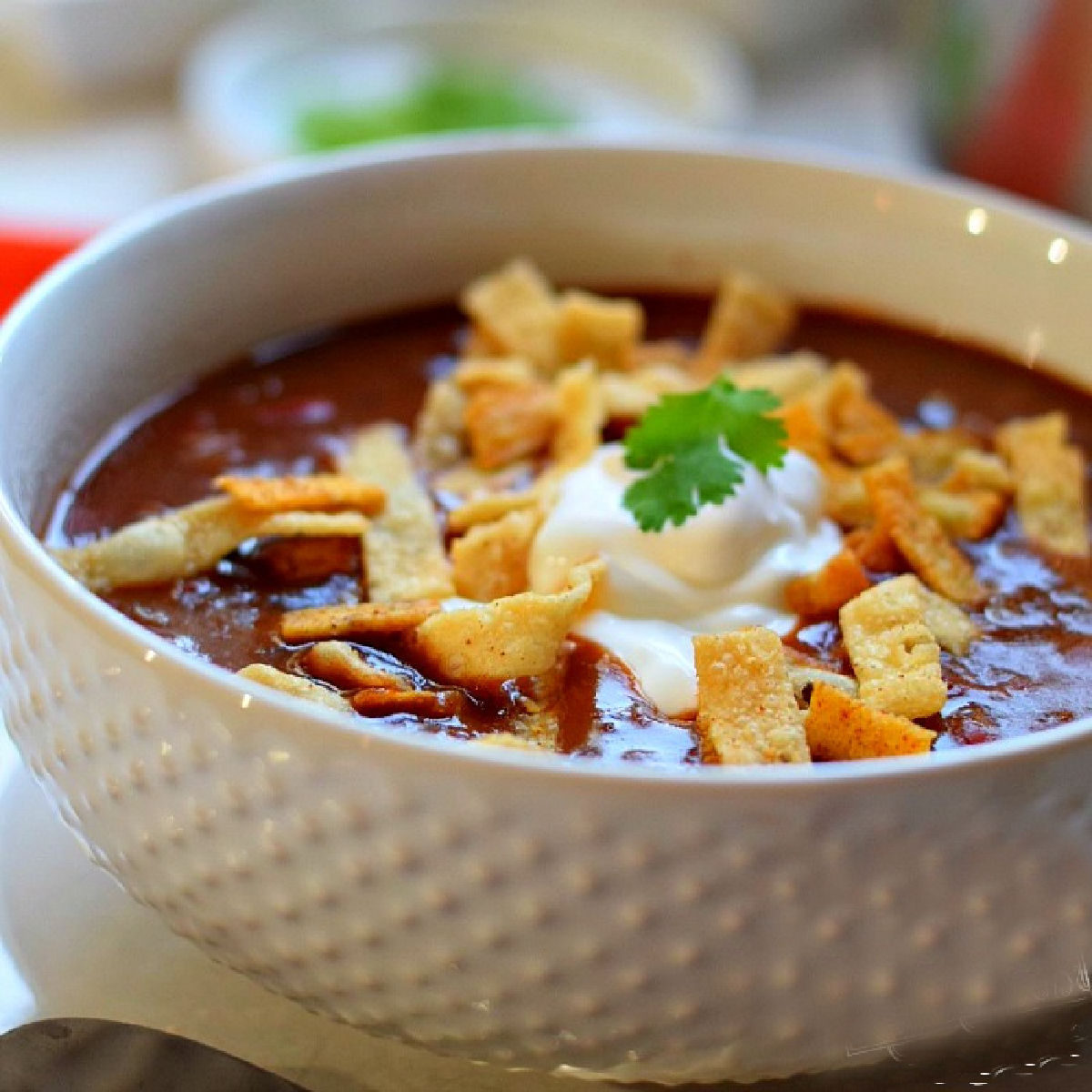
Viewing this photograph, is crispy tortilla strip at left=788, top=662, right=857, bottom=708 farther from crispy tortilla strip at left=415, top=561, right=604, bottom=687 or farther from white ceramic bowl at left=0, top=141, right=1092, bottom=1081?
white ceramic bowl at left=0, top=141, right=1092, bottom=1081

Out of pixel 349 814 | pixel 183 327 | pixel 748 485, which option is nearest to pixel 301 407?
pixel 183 327

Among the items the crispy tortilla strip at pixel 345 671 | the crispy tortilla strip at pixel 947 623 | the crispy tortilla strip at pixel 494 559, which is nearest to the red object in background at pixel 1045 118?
the crispy tortilla strip at pixel 947 623

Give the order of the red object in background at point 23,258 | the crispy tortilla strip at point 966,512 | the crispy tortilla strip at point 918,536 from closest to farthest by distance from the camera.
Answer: the crispy tortilla strip at point 918,536 → the crispy tortilla strip at point 966,512 → the red object in background at point 23,258

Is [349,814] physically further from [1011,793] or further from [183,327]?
[183,327]

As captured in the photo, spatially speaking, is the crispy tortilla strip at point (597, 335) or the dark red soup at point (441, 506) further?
the crispy tortilla strip at point (597, 335)

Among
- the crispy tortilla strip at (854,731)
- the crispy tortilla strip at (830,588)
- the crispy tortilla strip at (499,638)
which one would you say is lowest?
the crispy tortilla strip at (854,731)

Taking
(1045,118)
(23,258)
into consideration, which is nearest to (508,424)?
(23,258)

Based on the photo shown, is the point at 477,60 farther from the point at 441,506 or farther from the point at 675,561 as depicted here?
the point at 675,561

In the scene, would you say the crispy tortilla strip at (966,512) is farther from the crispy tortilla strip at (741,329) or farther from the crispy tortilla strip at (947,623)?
the crispy tortilla strip at (741,329)
